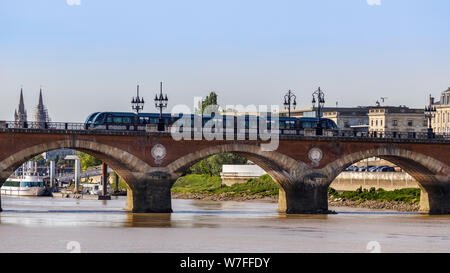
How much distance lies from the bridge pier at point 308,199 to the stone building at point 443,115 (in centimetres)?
6494

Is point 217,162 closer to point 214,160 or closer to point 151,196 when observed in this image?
point 214,160

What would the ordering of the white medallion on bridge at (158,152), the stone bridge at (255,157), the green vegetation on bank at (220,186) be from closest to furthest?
the stone bridge at (255,157), the white medallion on bridge at (158,152), the green vegetation on bank at (220,186)

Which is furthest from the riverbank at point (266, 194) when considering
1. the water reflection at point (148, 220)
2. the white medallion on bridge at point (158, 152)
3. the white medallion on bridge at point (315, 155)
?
the water reflection at point (148, 220)

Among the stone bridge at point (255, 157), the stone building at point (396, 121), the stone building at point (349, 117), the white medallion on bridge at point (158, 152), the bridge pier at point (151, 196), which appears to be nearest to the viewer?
the stone bridge at point (255, 157)

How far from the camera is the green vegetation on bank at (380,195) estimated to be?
10288cm

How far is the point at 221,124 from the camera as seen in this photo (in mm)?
89000

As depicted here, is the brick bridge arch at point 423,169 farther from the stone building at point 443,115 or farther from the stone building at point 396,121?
the stone building at point 396,121

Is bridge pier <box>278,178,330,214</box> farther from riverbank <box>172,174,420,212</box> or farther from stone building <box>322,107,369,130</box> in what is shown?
stone building <box>322,107,369,130</box>

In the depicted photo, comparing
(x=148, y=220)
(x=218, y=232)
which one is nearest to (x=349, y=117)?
(x=148, y=220)

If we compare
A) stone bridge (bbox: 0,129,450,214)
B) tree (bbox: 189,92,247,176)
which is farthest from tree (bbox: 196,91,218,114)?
stone bridge (bbox: 0,129,450,214)

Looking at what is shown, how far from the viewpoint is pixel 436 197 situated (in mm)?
94188

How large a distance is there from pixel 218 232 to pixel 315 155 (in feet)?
87.1

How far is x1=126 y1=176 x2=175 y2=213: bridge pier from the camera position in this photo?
8319cm
